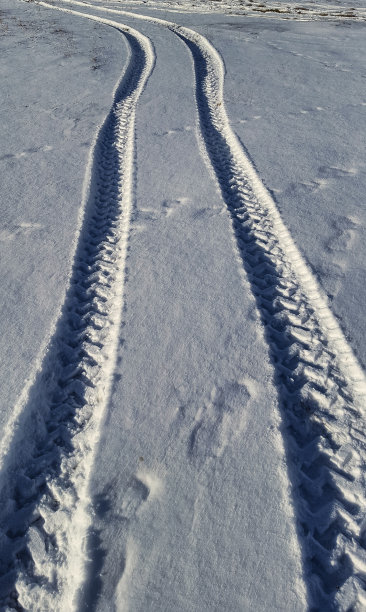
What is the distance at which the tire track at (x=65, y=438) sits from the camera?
1646mm

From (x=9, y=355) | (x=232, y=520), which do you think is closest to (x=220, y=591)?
(x=232, y=520)

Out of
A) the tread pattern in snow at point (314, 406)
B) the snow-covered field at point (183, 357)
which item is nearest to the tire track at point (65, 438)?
the snow-covered field at point (183, 357)

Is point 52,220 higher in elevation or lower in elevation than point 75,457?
higher

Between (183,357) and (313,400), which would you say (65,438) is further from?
(313,400)

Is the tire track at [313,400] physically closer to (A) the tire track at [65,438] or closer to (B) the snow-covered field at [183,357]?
(B) the snow-covered field at [183,357]

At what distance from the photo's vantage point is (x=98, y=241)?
322 centimetres

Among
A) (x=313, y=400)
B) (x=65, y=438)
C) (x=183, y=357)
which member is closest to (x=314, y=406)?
(x=313, y=400)

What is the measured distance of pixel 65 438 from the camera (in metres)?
2.05

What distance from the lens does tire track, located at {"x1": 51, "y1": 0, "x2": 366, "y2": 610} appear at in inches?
64.9

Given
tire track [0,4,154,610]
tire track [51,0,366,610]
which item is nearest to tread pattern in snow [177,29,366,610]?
tire track [51,0,366,610]

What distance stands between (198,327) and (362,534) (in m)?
1.29

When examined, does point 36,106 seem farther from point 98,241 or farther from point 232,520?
point 232,520

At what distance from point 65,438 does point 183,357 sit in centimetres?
74

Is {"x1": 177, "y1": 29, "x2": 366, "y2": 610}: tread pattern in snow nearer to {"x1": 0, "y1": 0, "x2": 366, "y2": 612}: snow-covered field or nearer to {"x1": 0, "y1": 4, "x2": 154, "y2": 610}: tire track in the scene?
{"x1": 0, "y1": 0, "x2": 366, "y2": 612}: snow-covered field
